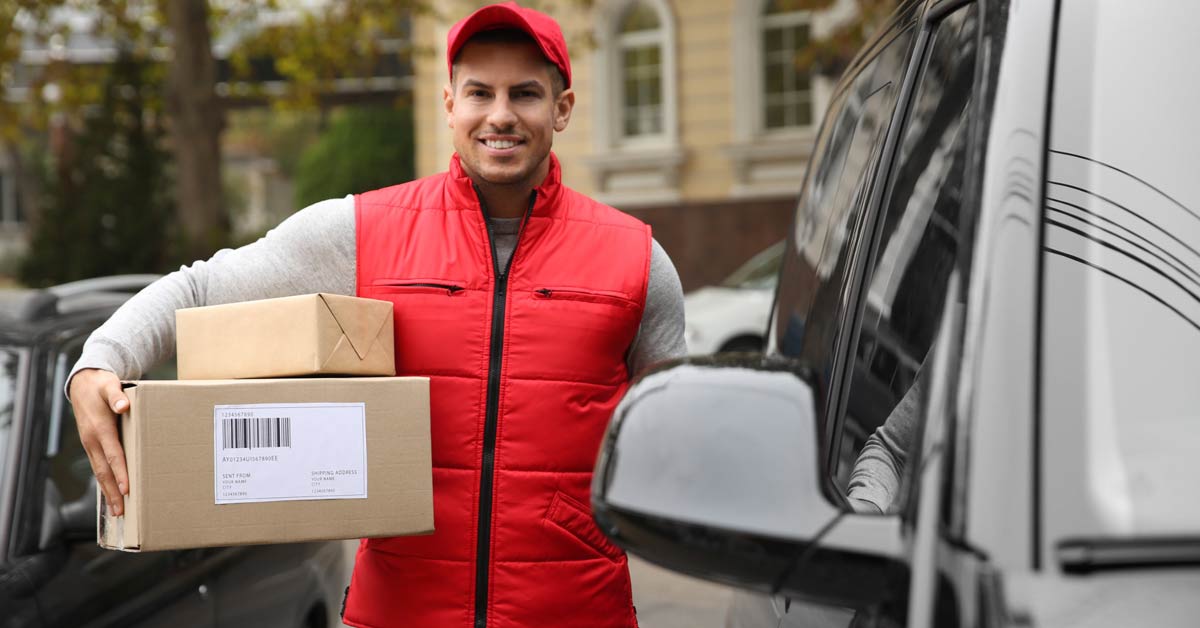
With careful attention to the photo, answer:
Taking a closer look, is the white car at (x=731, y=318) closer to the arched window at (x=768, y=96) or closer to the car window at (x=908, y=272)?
the arched window at (x=768, y=96)

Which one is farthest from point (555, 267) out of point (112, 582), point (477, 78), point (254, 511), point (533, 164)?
point (112, 582)

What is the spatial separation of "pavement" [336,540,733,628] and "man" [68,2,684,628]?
337cm

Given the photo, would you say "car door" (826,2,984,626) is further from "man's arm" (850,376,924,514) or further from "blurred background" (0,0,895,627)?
"blurred background" (0,0,895,627)

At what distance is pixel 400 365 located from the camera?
239 centimetres

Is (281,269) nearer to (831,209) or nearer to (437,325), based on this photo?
(437,325)

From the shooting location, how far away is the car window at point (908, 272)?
1831mm

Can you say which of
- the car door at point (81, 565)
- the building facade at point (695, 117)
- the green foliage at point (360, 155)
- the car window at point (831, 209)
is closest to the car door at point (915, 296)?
the car window at point (831, 209)

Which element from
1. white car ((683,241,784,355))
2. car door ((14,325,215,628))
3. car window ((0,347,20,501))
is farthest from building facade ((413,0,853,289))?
car door ((14,325,215,628))

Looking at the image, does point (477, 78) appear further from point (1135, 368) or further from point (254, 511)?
point (1135, 368)

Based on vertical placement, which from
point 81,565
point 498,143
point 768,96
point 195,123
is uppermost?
point 768,96

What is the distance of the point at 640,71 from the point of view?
2006cm

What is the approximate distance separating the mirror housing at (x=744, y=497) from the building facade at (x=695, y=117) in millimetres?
17314

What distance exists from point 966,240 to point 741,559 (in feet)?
1.29

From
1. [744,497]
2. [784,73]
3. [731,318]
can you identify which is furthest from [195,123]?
[744,497]
